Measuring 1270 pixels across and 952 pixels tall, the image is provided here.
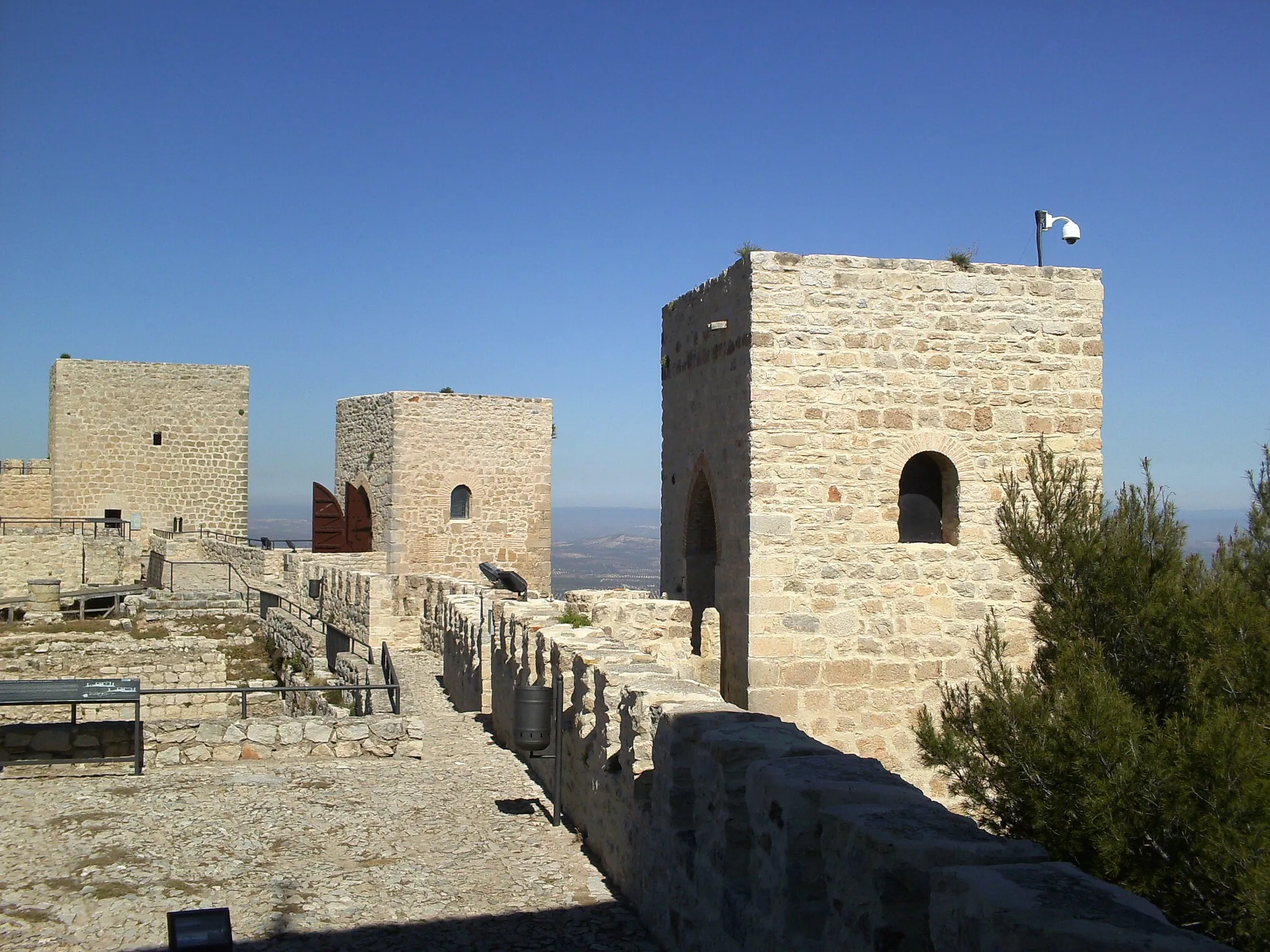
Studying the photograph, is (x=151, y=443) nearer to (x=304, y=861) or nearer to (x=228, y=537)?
(x=228, y=537)

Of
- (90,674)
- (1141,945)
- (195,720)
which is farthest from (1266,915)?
(90,674)

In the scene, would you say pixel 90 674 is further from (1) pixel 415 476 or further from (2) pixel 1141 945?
(2) pixel 1141 945

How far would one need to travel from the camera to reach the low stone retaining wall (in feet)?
26.0

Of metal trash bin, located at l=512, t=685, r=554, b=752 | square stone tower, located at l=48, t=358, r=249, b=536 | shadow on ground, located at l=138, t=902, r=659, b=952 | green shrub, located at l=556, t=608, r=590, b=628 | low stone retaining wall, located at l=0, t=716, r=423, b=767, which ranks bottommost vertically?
shadow on ground, located at l=138, t=902, r=659, b=952

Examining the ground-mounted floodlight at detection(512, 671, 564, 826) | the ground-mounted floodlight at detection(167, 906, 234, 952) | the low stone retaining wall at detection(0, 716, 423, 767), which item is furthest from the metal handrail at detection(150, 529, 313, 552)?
the ground-mounted floodlight at detection(167, 906, 234, 952)

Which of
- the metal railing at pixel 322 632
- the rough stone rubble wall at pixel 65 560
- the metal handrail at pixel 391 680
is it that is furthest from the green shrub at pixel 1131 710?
the rough stone rubble wall at pixel 65 560

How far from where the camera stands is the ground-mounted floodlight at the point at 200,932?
10.0 feet

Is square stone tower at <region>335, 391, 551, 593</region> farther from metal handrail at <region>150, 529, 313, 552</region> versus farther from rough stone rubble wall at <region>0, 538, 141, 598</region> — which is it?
rough stone rubble wall at <region>0, 538, 141, 598</region>

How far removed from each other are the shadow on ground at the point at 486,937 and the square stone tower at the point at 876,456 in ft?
10.8

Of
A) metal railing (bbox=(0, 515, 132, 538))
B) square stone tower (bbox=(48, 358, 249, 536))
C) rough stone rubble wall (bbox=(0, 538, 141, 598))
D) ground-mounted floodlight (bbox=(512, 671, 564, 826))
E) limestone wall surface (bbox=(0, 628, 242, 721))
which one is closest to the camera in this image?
ground-mounted floodlight (bbox=(512, 671, 564, 826))

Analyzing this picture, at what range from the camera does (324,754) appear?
8219 mm

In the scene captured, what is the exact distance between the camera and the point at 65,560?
27.0 meters

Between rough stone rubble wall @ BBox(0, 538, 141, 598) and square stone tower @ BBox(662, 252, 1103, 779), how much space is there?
72.1 feet

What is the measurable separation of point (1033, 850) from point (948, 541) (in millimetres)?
5988
